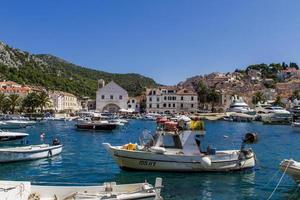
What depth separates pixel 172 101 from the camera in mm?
156250

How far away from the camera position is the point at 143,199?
1658 centimetres

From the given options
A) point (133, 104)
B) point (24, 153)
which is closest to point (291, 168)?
point (24, 153)

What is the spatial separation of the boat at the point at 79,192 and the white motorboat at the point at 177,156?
950cm

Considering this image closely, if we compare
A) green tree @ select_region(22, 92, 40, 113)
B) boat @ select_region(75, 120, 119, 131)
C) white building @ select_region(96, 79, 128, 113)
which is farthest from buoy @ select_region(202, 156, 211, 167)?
white building @ select_region(96, 79, 128, 113)

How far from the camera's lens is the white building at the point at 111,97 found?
6142 inches

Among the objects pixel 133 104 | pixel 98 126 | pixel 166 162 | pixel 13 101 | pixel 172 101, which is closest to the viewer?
pixel 166 162

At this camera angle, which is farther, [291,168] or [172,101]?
[172,101]

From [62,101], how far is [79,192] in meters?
150

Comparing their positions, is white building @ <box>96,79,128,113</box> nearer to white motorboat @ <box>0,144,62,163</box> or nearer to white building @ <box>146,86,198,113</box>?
white building @ <box>146,86,198,113</box>

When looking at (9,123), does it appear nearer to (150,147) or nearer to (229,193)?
(150,147)

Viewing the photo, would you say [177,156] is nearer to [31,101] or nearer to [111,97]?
[31,101]

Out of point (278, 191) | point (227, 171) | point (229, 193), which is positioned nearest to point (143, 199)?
point (229, 193)

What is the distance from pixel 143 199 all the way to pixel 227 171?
12357 mm

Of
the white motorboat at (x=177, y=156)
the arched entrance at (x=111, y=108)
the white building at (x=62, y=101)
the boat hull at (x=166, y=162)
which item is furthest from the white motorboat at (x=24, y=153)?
the white building at (x=62, y=101)
